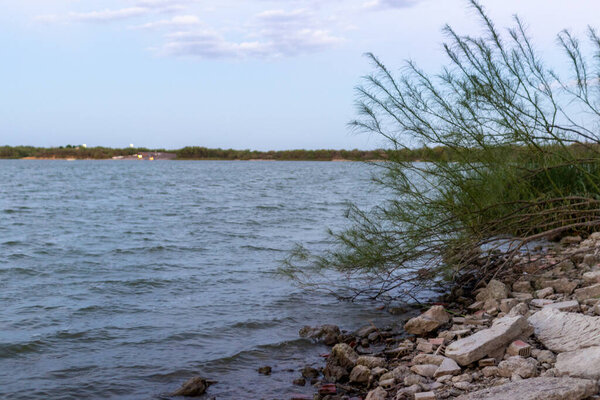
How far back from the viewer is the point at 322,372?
18.0 feet

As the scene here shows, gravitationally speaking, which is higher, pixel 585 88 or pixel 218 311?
pixel 585 88

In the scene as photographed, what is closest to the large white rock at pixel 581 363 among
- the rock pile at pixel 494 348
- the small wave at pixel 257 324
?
the rock pile at pixel 494 348

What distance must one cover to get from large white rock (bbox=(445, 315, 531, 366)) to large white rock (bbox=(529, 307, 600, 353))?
166mm

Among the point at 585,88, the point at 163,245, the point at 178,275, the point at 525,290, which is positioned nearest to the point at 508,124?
the point at 585,88

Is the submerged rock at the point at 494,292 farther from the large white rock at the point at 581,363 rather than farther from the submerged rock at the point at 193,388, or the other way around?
the submerged rock at the point at 193,388

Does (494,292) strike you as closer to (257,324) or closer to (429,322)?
(429,322)

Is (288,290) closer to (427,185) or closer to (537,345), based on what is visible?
(427,185)

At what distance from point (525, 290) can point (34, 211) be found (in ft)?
68.9

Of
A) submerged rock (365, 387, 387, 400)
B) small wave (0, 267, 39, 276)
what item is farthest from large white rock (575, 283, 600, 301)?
small wave (0, 267, 39, 276)

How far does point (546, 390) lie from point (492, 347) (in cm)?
111

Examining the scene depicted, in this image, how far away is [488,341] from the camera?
4422mm

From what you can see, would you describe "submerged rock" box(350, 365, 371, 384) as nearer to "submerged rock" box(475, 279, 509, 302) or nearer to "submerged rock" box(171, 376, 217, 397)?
"submerged rock" box(171, 376, 217, 397)

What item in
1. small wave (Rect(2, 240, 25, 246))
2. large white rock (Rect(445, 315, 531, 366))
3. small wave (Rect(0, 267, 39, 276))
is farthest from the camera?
small wave (Rect(2, 240, 25, 246))

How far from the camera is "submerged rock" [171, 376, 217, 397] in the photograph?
5.19 meters
